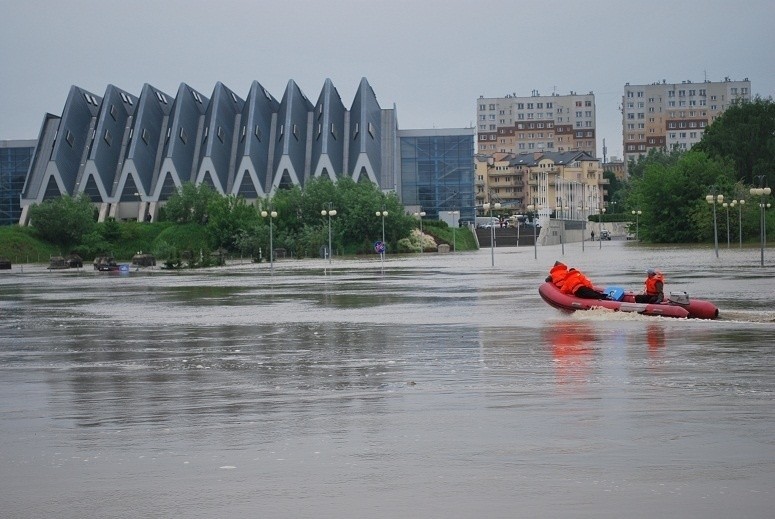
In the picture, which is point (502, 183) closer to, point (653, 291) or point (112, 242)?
point (112, 242)

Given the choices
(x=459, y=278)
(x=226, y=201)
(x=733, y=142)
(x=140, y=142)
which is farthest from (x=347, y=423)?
(x=140, y=142)

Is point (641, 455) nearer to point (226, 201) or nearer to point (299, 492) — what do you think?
point (299, 492)

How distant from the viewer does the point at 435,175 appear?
11538 cm

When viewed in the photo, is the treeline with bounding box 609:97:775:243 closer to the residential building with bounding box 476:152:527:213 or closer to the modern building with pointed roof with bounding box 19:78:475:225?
the modern building with pointed roof with bounding box 19:78:475:225

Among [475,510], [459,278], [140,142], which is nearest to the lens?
[475,510]

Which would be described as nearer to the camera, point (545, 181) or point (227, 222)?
point (227, 222)

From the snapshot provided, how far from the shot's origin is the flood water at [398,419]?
6441 mm

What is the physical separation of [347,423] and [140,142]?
10639cm

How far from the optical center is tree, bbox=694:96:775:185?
9425 centimetres

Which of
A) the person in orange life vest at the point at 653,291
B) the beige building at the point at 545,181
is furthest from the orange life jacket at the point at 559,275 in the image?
the beige building at the point at 545,181

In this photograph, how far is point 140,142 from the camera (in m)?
111

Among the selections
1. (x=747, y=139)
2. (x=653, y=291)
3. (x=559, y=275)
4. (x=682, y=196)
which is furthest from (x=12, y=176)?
(x=653, y=291)

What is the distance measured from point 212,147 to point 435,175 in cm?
2400

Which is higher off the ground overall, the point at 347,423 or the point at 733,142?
the point at 733,142
